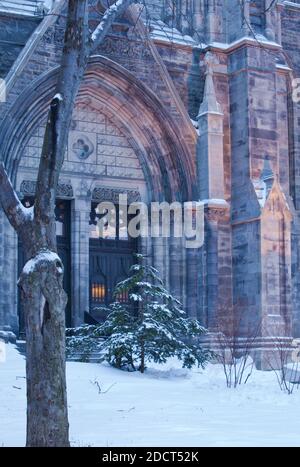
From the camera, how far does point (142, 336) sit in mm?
15539

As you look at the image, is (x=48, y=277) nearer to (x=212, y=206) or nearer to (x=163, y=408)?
(x=163, y=408)

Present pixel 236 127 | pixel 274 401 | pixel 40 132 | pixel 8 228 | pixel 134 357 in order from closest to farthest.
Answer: pixel 274 401 → pixel 134 357 → pixel 8 228 → pixel 40 132 → pixel 236 127

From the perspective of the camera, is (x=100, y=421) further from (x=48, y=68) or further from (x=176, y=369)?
(x=48, y=68)

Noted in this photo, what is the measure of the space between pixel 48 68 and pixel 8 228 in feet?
11.8

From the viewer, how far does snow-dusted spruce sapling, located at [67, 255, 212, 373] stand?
616 inches

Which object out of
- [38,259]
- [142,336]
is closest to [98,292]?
[142,336]

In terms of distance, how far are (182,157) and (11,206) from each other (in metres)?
12.2

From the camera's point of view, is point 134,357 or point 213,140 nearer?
point 134,357

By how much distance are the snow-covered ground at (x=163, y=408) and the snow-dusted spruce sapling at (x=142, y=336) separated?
362 millimetres

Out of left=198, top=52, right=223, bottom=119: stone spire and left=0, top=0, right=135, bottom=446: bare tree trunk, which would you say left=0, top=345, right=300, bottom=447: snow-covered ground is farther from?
left=198, top=52, right=223, bottom=119: stone spire

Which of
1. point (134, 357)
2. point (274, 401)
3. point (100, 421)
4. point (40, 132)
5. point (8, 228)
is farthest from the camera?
point (40, 132)

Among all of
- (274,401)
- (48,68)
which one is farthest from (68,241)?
(274,401)

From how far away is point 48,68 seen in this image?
62.0ft

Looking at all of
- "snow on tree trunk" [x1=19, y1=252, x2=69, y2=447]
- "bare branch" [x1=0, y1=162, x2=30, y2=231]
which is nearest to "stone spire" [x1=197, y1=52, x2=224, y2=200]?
"bare branch" [x1=0, y1=162, x2=30, y2=231]
